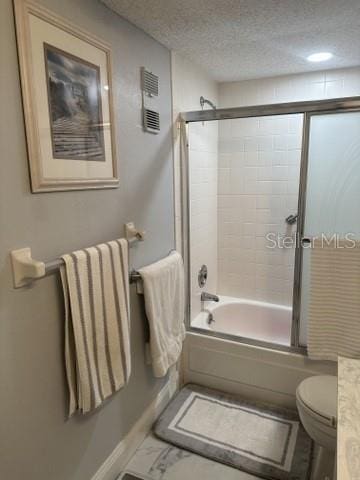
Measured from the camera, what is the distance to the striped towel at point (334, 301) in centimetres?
186

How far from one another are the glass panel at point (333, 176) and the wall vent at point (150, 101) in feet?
2.83

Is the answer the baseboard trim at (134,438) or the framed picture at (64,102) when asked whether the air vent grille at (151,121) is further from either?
the baseboard trim at (134,438)

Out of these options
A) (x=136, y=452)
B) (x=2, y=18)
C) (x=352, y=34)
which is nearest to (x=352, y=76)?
(x=352, y=34)

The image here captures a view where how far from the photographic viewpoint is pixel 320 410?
5.16 ft

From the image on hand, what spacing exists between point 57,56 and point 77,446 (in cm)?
159

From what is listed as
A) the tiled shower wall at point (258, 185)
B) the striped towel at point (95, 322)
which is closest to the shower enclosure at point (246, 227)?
the tiled shower wall at point (258, 185)

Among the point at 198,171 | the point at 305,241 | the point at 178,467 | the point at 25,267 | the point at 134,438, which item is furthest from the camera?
the point at 198,171

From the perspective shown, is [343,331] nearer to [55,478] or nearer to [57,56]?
[55,478]

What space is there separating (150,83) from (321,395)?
1813 mm

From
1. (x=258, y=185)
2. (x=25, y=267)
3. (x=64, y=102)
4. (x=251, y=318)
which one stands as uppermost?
(x=64, y=102)

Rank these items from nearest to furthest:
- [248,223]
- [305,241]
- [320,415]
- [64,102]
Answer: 1. [64,102]
2. [320,415]
3. [305,241]
4. [248,223]

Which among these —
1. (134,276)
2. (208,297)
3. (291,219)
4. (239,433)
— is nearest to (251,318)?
(208,297)

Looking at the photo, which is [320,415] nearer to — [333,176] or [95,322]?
[95,322]

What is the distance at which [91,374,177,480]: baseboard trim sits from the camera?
66.4 inches
